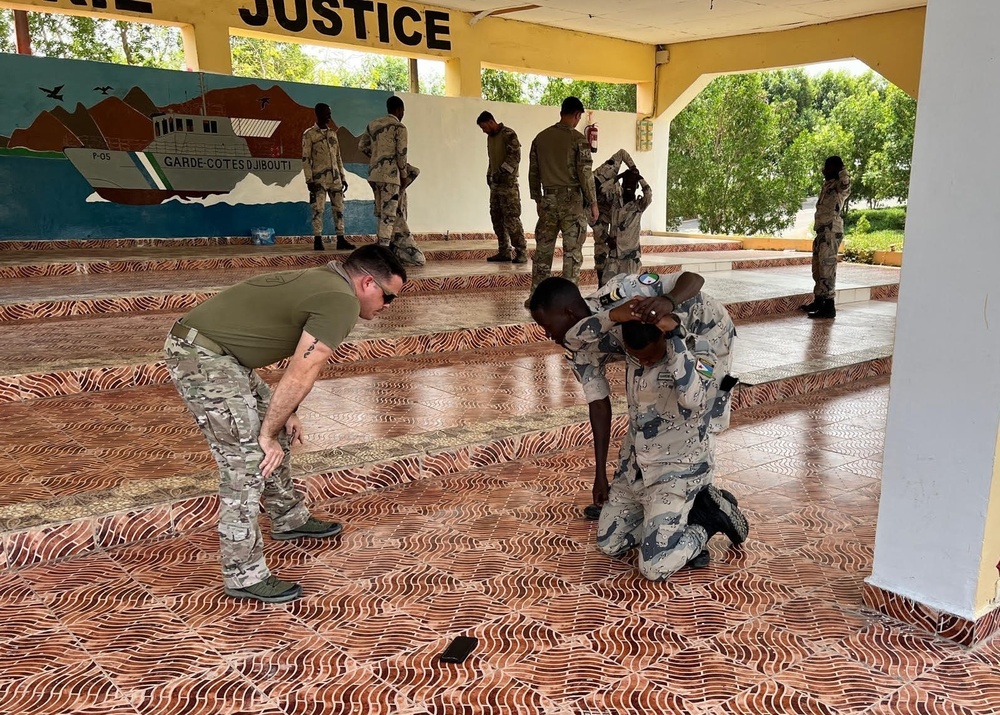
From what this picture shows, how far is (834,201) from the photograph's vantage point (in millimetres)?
8023

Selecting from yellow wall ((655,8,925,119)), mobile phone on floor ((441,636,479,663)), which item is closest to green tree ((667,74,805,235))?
yellow wall ((655,8,925,119))

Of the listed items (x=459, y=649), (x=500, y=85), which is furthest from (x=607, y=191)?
(x=500, y=85)

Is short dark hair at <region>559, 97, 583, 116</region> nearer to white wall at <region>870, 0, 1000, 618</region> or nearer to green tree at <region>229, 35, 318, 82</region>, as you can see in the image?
white wall at <region>870, 0, 1000, 618</region>

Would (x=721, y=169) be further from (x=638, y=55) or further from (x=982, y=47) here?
(x=982, y=47)

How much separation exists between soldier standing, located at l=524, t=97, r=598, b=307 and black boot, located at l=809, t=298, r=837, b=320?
3177 millimetres

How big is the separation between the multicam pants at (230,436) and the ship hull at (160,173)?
850 centimetres

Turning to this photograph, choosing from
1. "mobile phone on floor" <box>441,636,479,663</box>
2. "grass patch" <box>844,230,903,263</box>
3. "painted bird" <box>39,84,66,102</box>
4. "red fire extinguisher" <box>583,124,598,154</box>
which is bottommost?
"grass patch" <box>844,230,903,263</box>

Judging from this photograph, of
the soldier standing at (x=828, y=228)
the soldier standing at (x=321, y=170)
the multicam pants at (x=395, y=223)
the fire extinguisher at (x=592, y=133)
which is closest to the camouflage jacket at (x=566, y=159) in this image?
the multicam pants at (x=395, y=223)

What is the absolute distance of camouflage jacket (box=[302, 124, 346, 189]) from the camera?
9750 mm

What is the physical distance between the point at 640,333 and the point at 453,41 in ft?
37.6

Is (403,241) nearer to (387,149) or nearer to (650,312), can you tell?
(387,149)

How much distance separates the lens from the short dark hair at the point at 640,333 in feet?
8.67

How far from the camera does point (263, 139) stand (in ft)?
36.2

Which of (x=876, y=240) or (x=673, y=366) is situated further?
(x=876, y=240)
